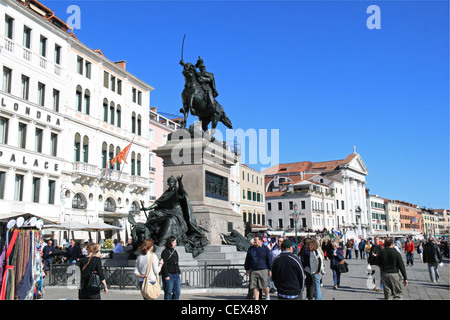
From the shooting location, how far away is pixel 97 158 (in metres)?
37.9

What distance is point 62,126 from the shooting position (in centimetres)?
3422

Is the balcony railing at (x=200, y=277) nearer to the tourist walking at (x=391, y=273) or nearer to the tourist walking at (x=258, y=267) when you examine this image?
the tourist walking at (x=258, y=267)

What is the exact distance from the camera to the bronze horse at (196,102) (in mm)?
14570

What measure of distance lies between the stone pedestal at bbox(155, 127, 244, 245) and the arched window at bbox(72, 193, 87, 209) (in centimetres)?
2307

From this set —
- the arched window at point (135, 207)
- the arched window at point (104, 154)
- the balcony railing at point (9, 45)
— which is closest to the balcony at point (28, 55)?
the balcony railing at point (9, 45)

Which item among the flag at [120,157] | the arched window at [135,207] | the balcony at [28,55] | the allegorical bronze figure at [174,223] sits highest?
the balcony at [28,55]

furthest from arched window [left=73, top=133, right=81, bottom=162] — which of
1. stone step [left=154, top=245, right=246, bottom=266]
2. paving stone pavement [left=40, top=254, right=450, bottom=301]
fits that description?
stone step [left=154, top=245, right=246, bottom=266]

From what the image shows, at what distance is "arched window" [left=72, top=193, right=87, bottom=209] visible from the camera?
3492 centimetres

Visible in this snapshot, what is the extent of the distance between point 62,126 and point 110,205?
8.49 m

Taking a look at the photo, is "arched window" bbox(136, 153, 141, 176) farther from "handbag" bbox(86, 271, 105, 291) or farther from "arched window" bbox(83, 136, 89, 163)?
"handbag" bbox(86, 271, 105, 291)

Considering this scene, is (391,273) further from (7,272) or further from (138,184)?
(138,184)

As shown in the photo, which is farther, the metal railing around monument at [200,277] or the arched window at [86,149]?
the arched window at [86,149]

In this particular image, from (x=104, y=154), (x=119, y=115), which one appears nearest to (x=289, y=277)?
(x=104, y=154)

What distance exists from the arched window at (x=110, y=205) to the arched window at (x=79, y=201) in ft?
9.52
